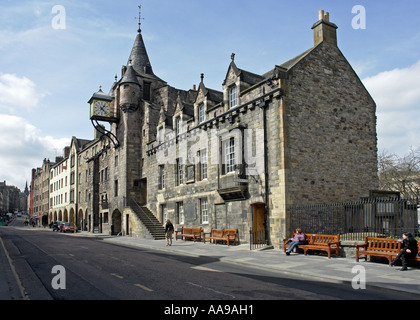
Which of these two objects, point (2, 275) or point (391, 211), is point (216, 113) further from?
point (2, 275)

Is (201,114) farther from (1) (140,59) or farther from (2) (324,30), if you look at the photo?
(1) (140,59)

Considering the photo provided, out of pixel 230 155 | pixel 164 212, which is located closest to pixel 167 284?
pixel 230 155

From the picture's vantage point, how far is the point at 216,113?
2253 centimetres

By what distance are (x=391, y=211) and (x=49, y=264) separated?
13303mm

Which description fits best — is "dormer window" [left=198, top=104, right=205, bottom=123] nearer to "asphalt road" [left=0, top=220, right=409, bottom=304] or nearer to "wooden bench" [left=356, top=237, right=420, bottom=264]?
"asphalt road" [left=0, top=220, right=409, bottom=304]

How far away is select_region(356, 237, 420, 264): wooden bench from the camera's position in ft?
38.6

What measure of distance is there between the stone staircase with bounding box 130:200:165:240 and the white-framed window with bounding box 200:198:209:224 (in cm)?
509

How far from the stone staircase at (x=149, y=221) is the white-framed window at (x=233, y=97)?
11825 mm

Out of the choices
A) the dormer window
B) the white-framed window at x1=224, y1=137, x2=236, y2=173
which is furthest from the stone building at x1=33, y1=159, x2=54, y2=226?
the white-framed window at x1=224, y1=137, x2=236, y2=173

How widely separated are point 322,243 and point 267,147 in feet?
18.9

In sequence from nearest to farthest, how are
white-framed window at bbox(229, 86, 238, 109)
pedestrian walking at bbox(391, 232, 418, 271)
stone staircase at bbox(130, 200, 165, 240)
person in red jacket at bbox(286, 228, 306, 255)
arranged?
pedestrian walking at bbox(391, 232, 418, 271) → person in red jacket at bbox(286, 228, 306, 255) → white-framed window at bbox(229, 86, 238, 109) → stone staircase at bbox(130, 200, 165, 240)

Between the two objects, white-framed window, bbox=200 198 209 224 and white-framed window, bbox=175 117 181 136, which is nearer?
white-framed window, bbox=200 198 209 224

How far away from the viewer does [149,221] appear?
96.7 ft
